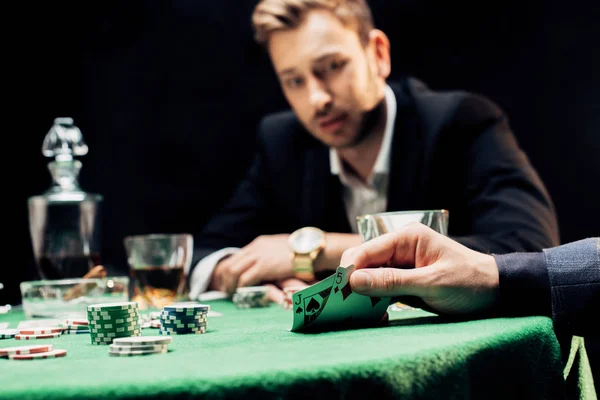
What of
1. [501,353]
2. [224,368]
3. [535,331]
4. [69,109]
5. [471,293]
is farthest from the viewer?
[69,109]

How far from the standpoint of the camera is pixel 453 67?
3600 millimetres

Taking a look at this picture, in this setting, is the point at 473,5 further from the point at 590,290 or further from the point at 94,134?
the point at 590,290

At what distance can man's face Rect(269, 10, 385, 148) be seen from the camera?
2.67 meters

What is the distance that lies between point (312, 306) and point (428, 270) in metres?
0.18

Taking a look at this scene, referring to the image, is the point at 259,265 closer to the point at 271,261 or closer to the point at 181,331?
the point at 271,261

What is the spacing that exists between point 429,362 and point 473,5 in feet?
9.86

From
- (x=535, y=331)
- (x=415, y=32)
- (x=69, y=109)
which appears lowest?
(x=535, y=331)

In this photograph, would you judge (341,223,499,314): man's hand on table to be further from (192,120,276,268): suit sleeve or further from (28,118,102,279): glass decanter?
(192,120,276,268): suit sleeve

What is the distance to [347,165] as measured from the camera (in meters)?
3.05

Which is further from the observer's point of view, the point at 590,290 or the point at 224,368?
the point at 590,290

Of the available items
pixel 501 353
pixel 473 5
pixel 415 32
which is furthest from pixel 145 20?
pixel 501 353

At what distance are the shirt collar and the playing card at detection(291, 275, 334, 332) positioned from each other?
6.02 feet

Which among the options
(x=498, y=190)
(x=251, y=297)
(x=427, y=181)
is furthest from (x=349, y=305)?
(x=427, y=181)

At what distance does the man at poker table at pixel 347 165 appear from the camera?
2215 mm
